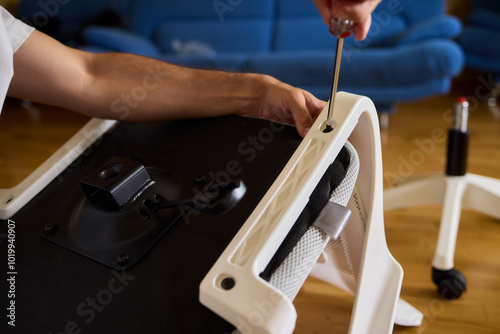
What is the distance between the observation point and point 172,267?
0.59 m

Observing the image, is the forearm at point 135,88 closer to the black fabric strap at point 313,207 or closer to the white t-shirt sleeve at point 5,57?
the white t-shirt sleeve at point 5,57

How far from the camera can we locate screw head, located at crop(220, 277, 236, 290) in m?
0.46

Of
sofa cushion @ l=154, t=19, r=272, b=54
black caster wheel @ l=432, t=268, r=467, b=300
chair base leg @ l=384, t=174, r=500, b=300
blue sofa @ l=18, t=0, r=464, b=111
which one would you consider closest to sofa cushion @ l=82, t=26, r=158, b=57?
blue sofa @ l=18, t=0, r=464, b=111

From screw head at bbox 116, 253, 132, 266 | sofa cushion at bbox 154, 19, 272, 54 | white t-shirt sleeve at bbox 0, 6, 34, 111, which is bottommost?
sofa cushion at bbox 154, 19, 272, 54

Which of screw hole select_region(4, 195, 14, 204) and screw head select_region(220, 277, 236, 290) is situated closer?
screw head select_region(220, 277, 236, 290)

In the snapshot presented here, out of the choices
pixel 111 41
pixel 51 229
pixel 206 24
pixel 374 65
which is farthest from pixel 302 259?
pixel 206 24

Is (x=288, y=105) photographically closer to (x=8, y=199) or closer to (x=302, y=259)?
(x=302, y=259)

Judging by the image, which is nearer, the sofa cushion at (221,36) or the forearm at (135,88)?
the forearm at (135,88)

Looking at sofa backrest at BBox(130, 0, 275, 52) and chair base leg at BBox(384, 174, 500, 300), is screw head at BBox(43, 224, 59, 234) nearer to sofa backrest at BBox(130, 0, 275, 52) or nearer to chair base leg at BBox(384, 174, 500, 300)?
chair base leg at BBox(384, 174, 500, 300)

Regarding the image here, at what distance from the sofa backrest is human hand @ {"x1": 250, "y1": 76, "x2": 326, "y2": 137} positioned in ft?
6.04

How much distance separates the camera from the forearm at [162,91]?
2.72 ft

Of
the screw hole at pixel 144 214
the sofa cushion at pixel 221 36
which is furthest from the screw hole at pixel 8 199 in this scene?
the sofa cushion at pixel 221 36

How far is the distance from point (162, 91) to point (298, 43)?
5.89ft

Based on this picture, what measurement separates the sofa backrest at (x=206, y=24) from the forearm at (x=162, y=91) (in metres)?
1.80
